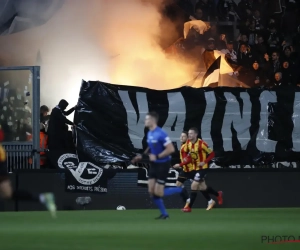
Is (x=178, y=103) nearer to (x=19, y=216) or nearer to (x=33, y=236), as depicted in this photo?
(x=19, y=216)

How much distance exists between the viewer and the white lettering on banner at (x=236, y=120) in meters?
21.5

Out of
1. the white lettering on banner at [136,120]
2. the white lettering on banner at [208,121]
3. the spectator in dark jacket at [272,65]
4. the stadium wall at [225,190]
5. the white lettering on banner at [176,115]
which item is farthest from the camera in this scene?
the spectator in dark jacket at [272,65]

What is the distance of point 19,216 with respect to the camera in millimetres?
18016

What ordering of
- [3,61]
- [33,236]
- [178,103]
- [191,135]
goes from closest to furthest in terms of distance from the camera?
[33,236] → [191,135] → [178,103] → [3,61]

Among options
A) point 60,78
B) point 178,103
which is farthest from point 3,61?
point 178,103

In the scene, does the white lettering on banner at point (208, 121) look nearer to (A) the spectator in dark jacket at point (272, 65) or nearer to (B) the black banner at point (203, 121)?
(B) the black banner at point (203, 121)

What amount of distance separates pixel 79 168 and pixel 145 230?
753 centimetres

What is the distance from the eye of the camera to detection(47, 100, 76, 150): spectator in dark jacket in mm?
20828

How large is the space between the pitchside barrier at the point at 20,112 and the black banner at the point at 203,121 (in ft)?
3.74

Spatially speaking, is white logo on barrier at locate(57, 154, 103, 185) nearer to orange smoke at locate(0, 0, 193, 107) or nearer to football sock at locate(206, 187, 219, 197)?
football sock at locate(206, 187, 219, 197)

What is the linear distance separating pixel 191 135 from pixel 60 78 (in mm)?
7925

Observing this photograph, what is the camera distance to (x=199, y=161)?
2033cm

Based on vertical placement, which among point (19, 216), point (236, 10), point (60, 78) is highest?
point (236, 10)

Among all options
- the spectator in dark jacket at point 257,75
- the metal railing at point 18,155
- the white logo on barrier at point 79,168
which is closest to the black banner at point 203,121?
the white logo on barrier at point 79,168
